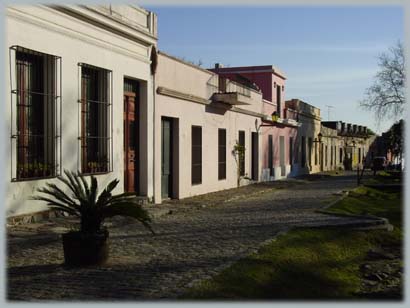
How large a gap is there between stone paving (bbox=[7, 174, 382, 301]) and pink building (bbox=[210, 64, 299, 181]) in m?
12.3

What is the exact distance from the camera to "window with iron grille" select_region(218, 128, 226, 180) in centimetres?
1892

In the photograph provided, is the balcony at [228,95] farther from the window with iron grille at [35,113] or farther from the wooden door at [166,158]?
the window with iron grille at [35,113]

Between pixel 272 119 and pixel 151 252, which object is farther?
pixel 272 119

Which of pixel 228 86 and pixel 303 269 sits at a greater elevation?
pixel 228 86

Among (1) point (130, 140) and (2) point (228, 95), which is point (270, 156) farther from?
(1) point (130, 140)

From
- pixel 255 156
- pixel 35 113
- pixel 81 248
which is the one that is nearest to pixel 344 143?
pixel 255 156

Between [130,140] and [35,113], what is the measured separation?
3.71 m

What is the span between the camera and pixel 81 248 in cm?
645

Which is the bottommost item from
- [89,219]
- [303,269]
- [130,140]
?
[303,269]

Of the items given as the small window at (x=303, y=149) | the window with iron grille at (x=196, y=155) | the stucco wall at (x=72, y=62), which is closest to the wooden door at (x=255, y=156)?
the window with iron grille at (x=196, y=155)

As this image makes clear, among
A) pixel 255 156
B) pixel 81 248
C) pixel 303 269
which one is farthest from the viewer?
pixel 255 156

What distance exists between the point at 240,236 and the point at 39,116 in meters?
3.91

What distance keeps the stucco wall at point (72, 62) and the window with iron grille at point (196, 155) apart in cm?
307

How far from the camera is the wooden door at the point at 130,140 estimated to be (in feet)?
41.5
